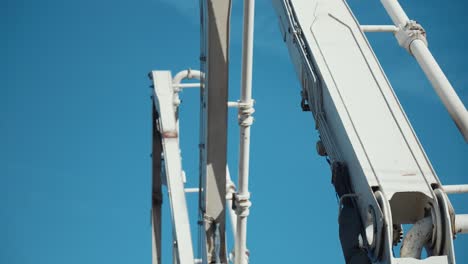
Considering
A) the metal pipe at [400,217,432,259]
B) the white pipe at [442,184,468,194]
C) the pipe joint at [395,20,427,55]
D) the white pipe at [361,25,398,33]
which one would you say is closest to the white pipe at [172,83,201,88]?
the white pipe at [361,25,398,33]

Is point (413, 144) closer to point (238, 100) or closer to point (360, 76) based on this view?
point (360, 76)

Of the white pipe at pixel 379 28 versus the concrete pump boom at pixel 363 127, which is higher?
the white pipe at pixel 379 28

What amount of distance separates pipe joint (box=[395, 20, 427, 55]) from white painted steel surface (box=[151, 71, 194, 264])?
22.8 ft

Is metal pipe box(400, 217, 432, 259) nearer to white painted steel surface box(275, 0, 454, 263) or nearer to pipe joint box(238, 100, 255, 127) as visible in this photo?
white painted steel surface box(275, 0, 454, 263)

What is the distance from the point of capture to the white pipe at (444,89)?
22.2 feet

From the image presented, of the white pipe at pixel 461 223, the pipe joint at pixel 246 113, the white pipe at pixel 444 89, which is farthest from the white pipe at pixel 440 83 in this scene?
the pipe joint at pixel 246 113

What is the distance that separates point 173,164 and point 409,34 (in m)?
8.08

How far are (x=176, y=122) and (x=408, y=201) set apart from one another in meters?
9.78

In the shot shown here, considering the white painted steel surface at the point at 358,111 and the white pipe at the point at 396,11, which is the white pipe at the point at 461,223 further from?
the white pipe at the point at 396,11

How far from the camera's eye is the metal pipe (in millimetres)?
6059

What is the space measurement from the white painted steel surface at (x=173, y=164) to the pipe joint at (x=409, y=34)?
22.8 feet

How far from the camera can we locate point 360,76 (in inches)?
283

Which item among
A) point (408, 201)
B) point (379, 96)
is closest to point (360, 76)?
point (379, 96)

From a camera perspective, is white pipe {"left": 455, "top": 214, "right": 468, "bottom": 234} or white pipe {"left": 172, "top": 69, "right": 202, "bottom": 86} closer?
white pipe {"left": 455, "top": 214, "right": 468, "bottom": 234}
